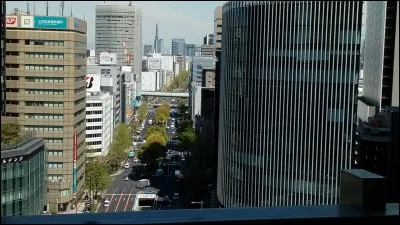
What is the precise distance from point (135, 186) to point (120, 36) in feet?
138


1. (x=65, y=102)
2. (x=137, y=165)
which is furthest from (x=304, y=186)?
(x=137, y=165)

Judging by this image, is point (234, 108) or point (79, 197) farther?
point (79, 197)

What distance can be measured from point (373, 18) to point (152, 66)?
5587cm

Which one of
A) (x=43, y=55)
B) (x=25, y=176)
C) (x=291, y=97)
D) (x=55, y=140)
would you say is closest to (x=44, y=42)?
(x=43, y=55)

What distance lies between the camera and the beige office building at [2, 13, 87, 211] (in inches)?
595

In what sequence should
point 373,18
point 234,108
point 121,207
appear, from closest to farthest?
point 234,108, point 373,18, point 121,207

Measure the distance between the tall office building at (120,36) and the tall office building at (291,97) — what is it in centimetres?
4395

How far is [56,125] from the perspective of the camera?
15.7 m

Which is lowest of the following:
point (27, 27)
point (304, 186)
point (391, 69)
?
point (304, 186)

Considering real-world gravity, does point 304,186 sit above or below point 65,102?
below

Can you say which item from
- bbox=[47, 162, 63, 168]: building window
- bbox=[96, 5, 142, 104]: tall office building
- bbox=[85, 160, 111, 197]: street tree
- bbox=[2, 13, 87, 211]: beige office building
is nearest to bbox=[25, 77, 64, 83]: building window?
bbox=[2, 13, 87, 211]: beige office building

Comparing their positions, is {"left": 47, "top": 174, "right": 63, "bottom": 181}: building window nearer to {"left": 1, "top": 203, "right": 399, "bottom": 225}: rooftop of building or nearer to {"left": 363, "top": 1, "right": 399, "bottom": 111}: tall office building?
{"left": 363, "top": 1, "right": 399, "bottom": 111}: tall office building

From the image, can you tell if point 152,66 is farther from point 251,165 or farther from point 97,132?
point 251,165

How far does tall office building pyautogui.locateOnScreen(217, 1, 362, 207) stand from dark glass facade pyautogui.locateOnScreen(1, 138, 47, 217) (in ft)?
13.9
